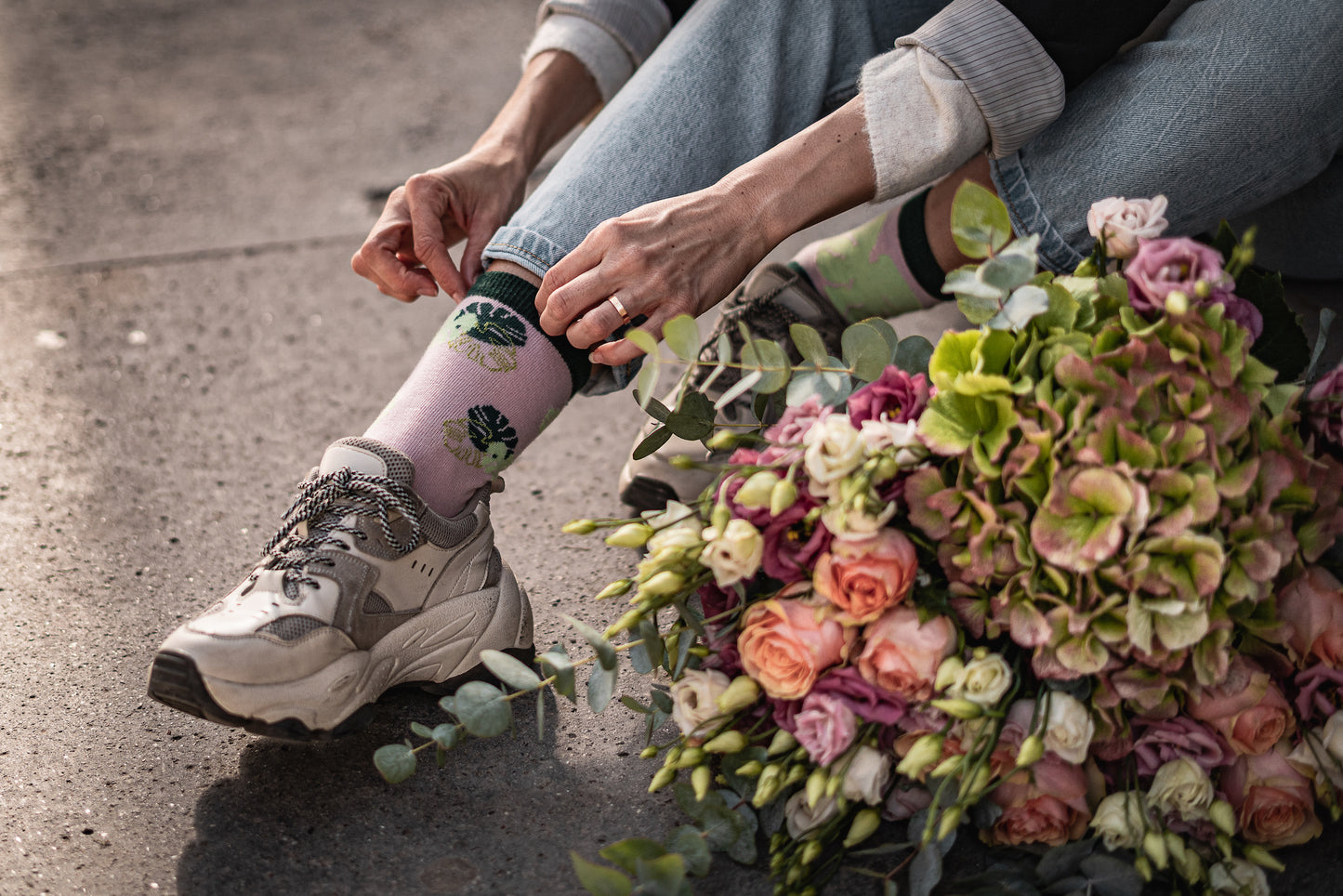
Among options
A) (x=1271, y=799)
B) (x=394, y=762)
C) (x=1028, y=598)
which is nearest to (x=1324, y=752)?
(x=1271, y=799)

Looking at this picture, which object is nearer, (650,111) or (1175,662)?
(1175,662)

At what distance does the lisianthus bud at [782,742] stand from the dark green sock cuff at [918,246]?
0.63 m

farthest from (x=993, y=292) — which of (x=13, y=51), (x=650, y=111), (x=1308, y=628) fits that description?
(x=13, y=51)

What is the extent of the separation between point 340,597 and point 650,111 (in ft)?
1.97

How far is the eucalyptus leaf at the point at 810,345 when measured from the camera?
850 millimetres

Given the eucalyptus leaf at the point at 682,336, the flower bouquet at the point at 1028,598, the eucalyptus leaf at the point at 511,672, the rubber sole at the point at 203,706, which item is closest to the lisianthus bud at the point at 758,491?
the flower bouquet at the point at 1028,598

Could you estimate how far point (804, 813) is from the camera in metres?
0.81

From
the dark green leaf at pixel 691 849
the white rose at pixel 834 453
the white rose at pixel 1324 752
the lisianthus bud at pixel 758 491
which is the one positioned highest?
the white rose at pixel 834 453

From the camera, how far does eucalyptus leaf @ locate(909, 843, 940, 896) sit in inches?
30.8

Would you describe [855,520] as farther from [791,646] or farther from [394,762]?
[394,762]

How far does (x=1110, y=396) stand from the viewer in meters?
0.71

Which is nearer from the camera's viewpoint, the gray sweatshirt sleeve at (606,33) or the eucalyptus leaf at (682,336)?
the eucalyptus leaf at (682,336)

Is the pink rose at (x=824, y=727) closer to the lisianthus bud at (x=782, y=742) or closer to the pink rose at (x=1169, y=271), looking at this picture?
the lisianthus bud at (x=782, y=742)

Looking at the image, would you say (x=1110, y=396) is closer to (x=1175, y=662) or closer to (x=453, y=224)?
(x=1175, y=662)
